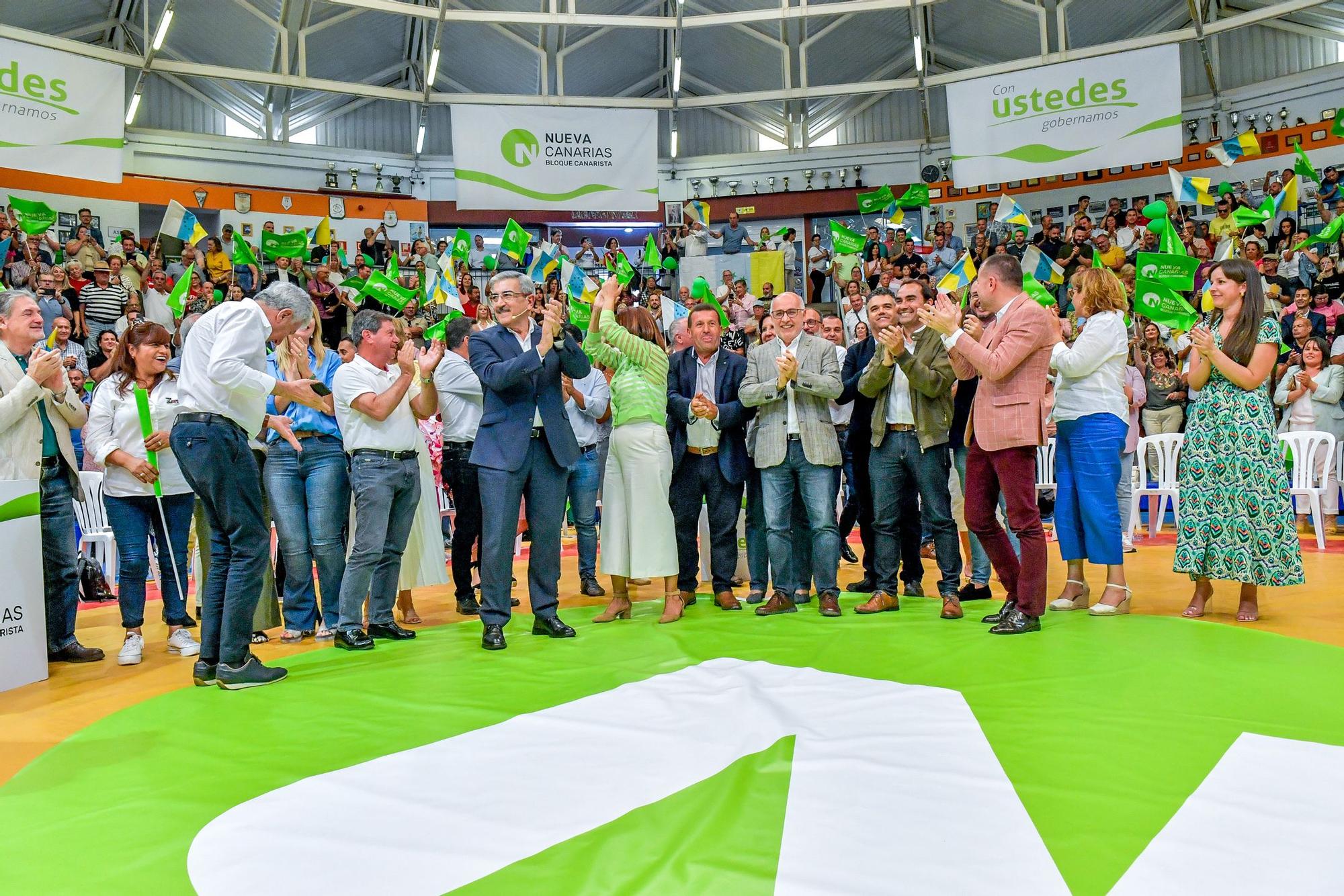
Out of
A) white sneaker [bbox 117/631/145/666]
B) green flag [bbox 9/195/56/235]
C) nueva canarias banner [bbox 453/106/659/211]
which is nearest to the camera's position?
white sneaker [bbox 117/631/145/666]

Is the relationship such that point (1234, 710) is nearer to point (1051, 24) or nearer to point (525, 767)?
point (525, 767)

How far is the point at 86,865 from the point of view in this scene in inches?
81.4

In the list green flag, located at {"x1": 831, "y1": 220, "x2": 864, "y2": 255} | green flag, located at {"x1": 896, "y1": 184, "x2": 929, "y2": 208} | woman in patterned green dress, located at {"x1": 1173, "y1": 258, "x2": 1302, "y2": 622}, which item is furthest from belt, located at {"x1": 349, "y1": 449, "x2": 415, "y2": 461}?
green flag, located at {"x1": 896, "y1": 184, "x2": 929, "y2": 208}

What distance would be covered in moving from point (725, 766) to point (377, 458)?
2.52 meters

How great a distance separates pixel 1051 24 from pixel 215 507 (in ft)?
57.8

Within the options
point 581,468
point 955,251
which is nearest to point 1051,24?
point 955,251

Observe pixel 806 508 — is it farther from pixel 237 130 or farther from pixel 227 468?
pixel 237 130

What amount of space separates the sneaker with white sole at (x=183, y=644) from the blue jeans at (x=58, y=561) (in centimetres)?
43

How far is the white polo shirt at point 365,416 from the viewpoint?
4.32 meters

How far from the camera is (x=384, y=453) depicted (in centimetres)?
Result: 439

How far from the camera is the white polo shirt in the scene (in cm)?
432

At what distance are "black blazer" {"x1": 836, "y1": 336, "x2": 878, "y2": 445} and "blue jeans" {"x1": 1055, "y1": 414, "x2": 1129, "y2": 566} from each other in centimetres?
99

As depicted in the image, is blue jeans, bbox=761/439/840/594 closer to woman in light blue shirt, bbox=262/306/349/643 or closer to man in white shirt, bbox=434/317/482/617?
man in white shirt, bbox=434/317/482/617

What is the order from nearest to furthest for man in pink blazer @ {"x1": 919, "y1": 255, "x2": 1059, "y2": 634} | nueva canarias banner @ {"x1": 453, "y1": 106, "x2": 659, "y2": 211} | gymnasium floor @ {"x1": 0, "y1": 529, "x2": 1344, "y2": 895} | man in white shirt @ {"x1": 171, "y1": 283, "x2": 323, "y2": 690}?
gymnasium floor @ {"x1": 0, "y1": 529, "x2": 1344, "y2": 895}, man in white shirt @ {"x1": 171, "y1": 283, "x2": 323, "y2": 690}, man in pink blazer @ {"x1": 919, "y1": 255, "x2": 1059, "y2": 634}, nueva canarias banner @ {"x1": 453, "y1": 106, "x2": 659, "y2": 211}
